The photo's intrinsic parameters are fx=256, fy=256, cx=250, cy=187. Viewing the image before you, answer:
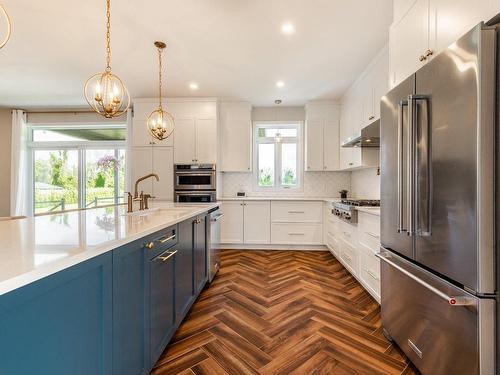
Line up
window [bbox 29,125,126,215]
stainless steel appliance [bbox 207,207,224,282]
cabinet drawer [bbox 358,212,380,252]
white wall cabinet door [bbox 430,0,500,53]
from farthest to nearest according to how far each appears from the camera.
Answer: window [bbox 29,125,126,215], stainless steel appliance [bbox 207,207,224,282], cabinet drawer [bbox 358,212,380,252], white wall cabinet door [bbox 430,0,500,53]

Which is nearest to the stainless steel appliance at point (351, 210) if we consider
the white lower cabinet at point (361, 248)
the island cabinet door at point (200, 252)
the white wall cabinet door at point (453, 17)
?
the white lower cabinet at point (361, 248)

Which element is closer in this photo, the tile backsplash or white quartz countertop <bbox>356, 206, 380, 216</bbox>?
white quartz countertop <bbox>356, 206, 380, 216</bbox>

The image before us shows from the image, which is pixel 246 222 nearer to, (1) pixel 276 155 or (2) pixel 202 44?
(1) pixel 276 155

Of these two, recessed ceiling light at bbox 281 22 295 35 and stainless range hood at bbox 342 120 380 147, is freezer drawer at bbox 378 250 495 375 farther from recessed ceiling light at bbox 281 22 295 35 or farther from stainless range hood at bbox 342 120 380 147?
recessed ceiling light at bbox 281 22 295 35

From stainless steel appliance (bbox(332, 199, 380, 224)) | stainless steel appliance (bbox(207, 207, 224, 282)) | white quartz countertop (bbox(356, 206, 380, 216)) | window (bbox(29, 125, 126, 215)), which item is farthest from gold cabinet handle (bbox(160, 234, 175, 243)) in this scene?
window (bbox(29, 125, 126, 215))

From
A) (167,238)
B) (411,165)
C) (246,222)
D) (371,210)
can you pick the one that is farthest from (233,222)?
(411,165)

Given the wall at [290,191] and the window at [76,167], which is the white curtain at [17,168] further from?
the wall at [290,191]

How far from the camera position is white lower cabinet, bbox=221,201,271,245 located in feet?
15.0

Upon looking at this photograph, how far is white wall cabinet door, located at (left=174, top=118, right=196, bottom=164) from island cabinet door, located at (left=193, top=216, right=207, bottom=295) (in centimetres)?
219

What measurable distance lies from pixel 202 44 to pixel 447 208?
2761 mm

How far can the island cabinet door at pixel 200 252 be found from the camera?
2359mm

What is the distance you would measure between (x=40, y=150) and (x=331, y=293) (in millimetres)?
6198

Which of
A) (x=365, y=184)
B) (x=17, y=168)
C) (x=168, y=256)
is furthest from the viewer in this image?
(x=17, y=168)

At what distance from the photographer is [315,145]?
472cm
